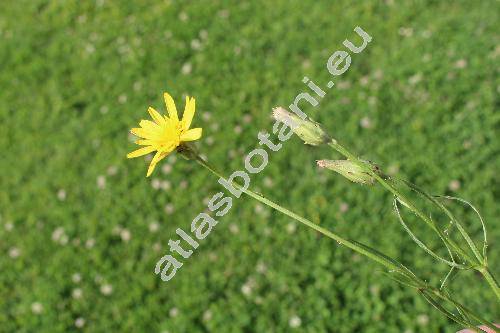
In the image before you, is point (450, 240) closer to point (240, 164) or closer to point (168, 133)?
point (168, 133)

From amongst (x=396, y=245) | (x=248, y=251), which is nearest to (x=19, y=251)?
(x=248, y=251)

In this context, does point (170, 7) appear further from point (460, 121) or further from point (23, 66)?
point (460, 121)

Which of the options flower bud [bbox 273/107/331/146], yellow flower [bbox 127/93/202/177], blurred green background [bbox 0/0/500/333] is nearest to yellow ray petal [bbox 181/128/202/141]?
Result: yellow flower [bbox 127/93/202/177]

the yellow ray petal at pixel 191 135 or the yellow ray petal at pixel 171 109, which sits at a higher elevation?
the yellow ray petal at pixel 171 109

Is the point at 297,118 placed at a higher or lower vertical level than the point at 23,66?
higher

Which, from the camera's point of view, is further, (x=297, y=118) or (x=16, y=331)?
(x=16, y=331)

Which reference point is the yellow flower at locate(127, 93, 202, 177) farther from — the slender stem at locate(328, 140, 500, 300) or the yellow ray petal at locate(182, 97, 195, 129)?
the slender stem at locate(328, 140, 500, 300)

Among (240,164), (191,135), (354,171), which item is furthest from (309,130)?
(240,164)

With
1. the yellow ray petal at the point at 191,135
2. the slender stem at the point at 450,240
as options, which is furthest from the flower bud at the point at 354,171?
the yellow ray petal at the point at 191,135

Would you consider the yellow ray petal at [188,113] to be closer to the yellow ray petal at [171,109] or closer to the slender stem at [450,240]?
the yellow ray petal at [171,109]
